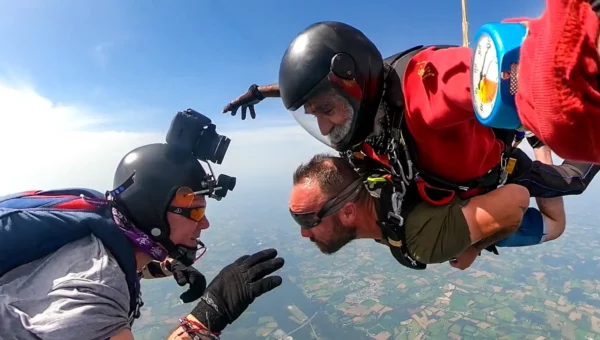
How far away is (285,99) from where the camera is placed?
7.45ft

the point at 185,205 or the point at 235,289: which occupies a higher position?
the point at 185,205

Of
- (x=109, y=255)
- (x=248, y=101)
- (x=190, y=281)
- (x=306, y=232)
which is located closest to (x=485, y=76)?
(x=306, y=232)

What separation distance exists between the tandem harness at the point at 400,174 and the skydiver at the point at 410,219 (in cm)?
6

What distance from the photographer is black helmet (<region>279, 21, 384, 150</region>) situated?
203 cm

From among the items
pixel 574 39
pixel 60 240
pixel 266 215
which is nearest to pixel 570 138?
pixel 574 39

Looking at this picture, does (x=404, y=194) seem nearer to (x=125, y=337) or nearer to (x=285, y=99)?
(x=285, y=99)

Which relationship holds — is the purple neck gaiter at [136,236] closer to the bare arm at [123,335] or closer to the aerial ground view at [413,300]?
the bare arm at [123,335]

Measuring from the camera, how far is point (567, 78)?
0.46 m

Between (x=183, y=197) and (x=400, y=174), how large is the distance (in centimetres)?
198

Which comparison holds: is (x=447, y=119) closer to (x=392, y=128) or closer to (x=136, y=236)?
(x=392, y=128)

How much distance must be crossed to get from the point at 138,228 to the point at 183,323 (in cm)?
103

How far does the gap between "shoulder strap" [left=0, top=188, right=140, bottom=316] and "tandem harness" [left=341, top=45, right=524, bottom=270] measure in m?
1.65

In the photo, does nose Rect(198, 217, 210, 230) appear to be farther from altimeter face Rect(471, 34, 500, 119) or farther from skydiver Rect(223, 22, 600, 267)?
altimeter face Rect(471, 34, 500, 119)

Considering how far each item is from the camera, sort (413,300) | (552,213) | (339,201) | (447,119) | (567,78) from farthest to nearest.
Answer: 1. (413,300)
2. (552,213)
3. (339,201)
4. (447,119)
5. (567,78)
